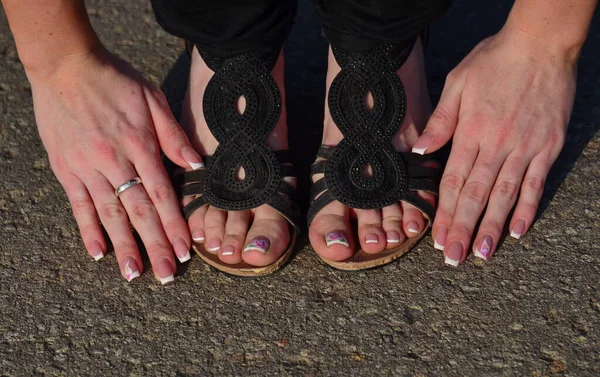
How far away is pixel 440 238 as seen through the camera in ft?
5.92

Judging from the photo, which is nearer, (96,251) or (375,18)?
(375,18)

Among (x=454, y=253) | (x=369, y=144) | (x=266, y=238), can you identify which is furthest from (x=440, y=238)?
(x=266, y=238)

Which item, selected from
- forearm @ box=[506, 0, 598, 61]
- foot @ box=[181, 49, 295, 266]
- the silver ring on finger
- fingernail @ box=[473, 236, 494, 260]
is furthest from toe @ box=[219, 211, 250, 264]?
forearm @ box=[506, 0, 598, 61]

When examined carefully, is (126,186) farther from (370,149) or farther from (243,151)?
(370,149)

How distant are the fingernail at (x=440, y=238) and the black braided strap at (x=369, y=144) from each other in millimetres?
49

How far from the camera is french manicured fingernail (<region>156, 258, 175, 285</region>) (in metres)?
1.77

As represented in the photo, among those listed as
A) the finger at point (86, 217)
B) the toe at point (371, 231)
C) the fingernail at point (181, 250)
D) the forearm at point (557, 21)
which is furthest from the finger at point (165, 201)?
the forearm at point (557, 21)

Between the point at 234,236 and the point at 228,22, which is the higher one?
the point at 228,22

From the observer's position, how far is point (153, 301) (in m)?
1.76

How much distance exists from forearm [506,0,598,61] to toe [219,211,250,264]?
77 centimetres

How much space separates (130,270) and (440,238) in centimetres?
70

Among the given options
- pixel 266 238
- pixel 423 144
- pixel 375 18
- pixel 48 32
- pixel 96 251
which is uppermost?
pixel 375 18

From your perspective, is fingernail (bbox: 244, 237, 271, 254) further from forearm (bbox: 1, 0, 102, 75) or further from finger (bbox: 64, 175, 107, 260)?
forearm (bbox: 1, 0, 102, 75)

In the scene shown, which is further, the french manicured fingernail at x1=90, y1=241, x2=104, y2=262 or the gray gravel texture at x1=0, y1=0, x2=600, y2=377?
the french manicured fingernail at x1=90, y1=241, x2=104, y2=262
